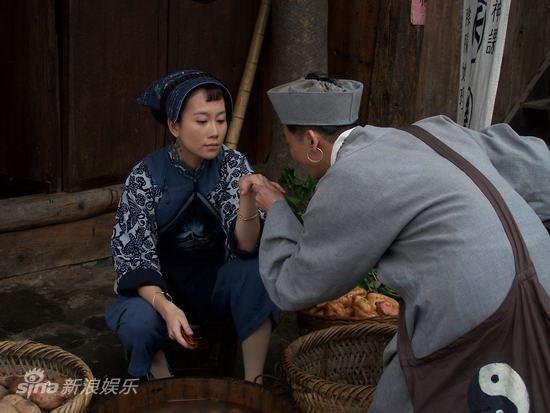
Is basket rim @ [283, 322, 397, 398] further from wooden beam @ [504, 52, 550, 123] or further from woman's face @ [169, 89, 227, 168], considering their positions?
wooden beam @ [504, 52, 550, 123]

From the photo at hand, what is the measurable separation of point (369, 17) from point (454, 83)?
99 centimetres

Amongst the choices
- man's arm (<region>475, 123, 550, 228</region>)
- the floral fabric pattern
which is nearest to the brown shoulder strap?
man's arm (<region>475, 123, 550, 228</region>)

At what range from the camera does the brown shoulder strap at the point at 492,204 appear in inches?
91.8

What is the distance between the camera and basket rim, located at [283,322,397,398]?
3.16 metres

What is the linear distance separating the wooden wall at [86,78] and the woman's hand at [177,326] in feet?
8.25

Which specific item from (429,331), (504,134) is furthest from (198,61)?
(429,331)

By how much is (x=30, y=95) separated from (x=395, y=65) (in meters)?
2.59

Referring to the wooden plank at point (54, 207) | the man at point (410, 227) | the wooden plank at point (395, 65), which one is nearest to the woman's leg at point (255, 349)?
the man at point (410, 227)

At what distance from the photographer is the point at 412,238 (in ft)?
7.91

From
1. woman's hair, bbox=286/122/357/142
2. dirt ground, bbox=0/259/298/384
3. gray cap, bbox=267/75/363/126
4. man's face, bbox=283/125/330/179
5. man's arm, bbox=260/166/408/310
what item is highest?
gray cap, bbox=267/75/363/126

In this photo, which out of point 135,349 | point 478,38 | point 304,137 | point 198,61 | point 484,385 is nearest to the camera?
point 484,385

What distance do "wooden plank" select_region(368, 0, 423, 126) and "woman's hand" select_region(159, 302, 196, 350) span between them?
3101 millimetres

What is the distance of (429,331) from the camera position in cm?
241

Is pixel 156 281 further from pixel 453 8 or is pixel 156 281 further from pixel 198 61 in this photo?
pixel 453 8
